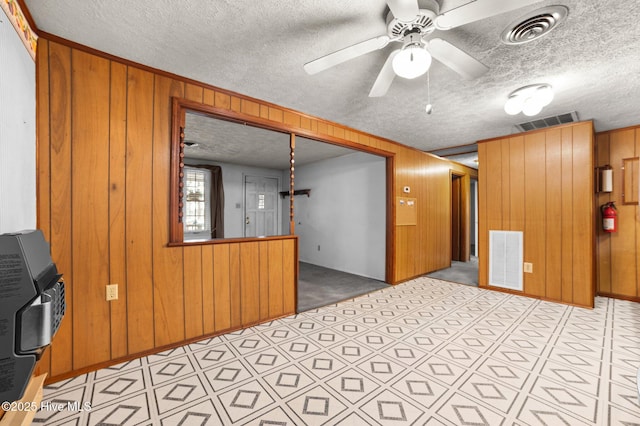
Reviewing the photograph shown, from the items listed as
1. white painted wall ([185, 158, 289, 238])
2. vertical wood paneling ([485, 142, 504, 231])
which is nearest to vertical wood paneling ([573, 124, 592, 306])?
vertical wood paneling ([485, 142, 504, 231])

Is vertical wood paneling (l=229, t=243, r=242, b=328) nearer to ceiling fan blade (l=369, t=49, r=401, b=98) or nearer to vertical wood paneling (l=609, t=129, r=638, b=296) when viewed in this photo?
ceiling fan blade (l=369, t=49, r=401, b=98)

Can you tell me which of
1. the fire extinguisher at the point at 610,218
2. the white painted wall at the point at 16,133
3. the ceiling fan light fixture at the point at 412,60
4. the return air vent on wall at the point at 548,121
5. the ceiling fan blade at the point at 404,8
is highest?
Answer: the return air vent on wall at the point at 548,121

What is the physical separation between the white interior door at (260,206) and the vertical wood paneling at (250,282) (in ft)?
13.0

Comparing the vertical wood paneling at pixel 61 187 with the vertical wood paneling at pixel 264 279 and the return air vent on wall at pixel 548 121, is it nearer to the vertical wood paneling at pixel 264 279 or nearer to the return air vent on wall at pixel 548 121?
the vertical wood paneling at pixel 264 279

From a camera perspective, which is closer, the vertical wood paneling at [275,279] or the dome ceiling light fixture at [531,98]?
the dome ceiling light fixture at [531,98]

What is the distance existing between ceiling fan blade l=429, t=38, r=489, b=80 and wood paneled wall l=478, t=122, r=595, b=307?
266 cm

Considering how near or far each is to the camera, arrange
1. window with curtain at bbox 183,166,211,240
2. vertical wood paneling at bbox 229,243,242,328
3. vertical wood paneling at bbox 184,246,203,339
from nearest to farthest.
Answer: vertical wood paneling at bbox 184,246,203,339
vertical wood paneling at bbox 229,243,242,328
window with curtain at bbox 183,166,211,240

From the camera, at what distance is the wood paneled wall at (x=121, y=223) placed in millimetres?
1824

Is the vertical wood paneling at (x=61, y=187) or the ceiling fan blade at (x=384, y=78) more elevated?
the ceiling fan blade at (x=384, y=78)

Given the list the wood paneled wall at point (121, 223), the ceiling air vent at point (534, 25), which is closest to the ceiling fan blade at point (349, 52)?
the ceiling air vent at point (534, 25)

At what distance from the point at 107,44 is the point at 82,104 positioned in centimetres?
47

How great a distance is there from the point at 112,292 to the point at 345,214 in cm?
411

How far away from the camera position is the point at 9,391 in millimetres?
848

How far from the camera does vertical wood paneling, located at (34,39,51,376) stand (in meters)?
1.74
